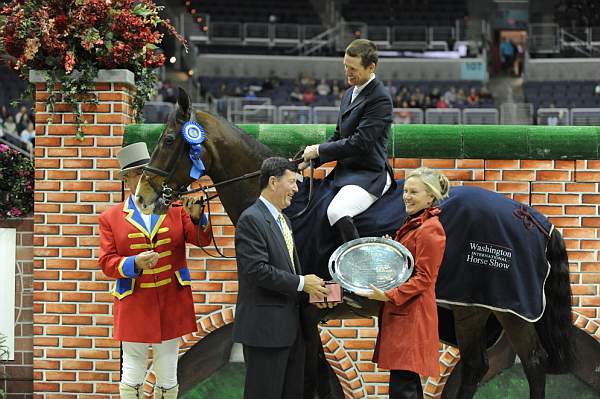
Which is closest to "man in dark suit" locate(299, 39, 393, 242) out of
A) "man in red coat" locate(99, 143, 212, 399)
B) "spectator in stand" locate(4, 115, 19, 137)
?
"man in red coat" locate(99, 143, 212, 399)

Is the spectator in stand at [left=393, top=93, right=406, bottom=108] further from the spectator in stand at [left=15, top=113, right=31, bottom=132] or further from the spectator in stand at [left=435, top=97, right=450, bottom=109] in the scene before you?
the spectator in stand at [left=15, top=113, right=31, bottom=132]

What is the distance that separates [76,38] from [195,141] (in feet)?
5.39

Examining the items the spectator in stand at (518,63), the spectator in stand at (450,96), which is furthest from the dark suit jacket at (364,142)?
the spectator in stand at (518,63)

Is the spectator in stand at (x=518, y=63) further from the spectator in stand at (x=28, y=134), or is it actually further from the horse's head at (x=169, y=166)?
the horse's head at (x=169, y=166)

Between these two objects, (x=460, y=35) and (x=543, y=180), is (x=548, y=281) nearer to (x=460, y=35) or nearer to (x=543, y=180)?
(x=543, y=180)

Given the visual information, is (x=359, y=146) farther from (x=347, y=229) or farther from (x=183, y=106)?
(x=183, y=106)

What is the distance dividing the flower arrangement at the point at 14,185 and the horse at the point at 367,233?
1.81 m

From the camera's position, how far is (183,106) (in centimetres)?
464

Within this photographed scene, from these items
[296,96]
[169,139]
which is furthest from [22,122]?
[169,139]

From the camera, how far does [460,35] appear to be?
2595 cm

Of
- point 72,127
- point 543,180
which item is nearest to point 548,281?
point 543,180

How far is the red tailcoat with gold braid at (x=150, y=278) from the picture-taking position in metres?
4.79

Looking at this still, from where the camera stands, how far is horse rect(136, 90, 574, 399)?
464 cm

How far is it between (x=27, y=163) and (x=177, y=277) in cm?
187
